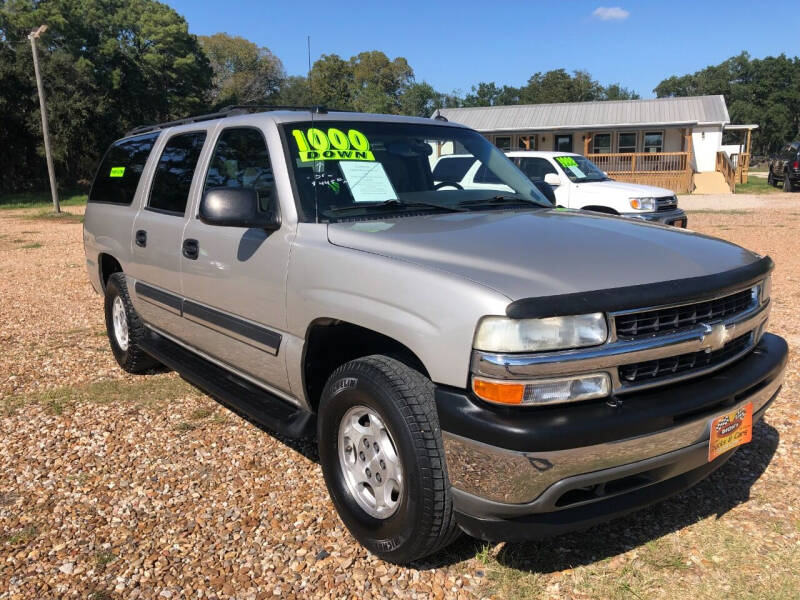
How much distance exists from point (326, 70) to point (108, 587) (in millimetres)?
86471

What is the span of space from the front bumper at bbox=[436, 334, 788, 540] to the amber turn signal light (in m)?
0.03

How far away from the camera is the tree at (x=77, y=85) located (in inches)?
1158

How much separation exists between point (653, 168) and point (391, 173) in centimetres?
3093

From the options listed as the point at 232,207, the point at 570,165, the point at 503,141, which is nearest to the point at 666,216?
the point at 570,165

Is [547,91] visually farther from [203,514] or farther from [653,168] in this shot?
[203,514]

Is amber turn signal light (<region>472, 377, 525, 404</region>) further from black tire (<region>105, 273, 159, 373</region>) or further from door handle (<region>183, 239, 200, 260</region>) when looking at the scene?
black tire (<region>105, 273, 159, 373</region>)

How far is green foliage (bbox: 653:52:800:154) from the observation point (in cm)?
7575

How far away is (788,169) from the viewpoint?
27.3 metres

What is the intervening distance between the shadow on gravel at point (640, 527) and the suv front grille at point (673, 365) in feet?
2.98

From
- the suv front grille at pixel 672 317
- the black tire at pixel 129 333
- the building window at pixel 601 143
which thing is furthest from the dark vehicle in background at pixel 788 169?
the suv front grille at pixel 672 317

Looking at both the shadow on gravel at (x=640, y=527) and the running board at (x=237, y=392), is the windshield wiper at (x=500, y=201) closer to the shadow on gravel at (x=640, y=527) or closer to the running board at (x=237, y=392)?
the running board at (x=237, y=392)

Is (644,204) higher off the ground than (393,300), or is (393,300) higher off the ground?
(393,300)

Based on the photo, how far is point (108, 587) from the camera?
2.71 m

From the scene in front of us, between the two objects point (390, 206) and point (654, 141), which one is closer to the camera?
point (390, 206)
